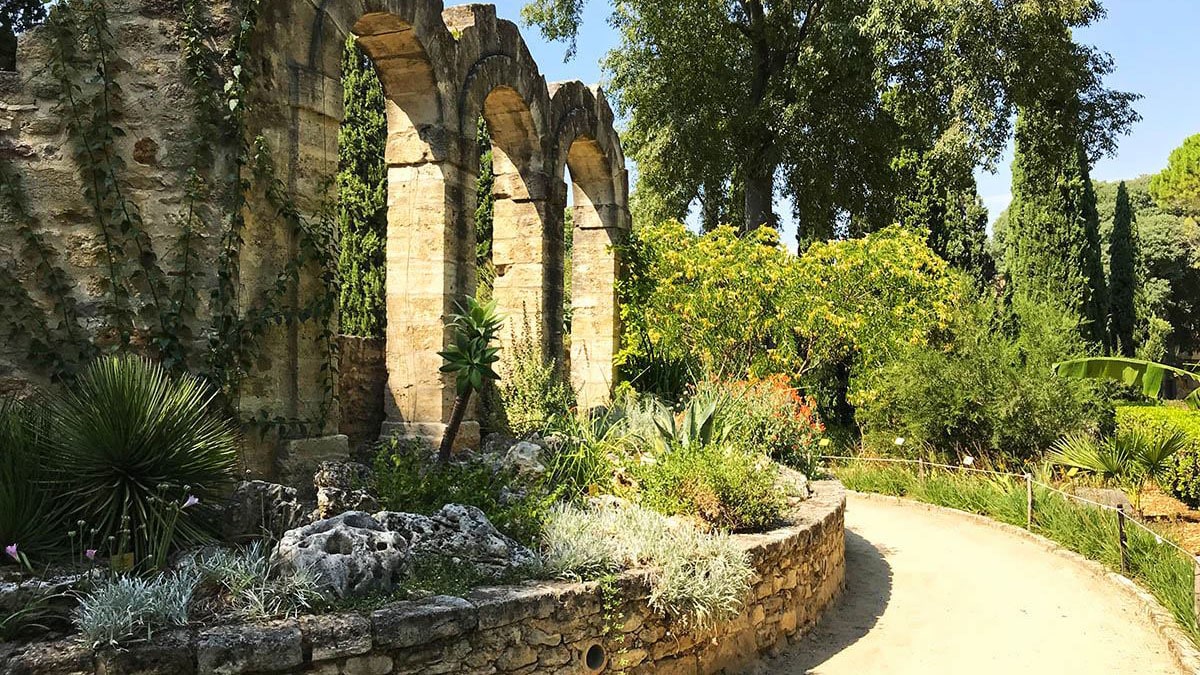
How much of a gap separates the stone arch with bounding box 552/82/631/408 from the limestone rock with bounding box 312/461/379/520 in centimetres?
573

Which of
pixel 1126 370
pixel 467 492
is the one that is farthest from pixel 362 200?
pixel 1126 370

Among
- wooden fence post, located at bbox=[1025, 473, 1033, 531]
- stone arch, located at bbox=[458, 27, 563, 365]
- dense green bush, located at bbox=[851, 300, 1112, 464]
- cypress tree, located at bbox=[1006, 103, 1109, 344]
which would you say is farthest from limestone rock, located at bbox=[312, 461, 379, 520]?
cypress tree, located at bbox=[1006, 103, 1109, 344]

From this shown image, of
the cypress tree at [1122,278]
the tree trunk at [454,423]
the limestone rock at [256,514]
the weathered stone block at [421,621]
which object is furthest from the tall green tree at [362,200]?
the cypress tree at [1122,278]

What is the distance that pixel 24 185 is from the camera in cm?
540

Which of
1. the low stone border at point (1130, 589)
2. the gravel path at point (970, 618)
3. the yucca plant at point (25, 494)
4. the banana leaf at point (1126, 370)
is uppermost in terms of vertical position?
the banana leaf at point (1126, 370)

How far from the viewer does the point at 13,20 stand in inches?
649

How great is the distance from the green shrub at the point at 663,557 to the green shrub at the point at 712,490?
1.91ft

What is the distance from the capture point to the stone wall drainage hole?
180 inches

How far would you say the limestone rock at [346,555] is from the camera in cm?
398

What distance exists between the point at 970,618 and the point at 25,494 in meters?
6.39

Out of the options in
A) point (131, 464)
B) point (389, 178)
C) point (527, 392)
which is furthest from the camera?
point (527, 392)

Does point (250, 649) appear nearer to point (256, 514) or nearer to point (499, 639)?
point (499, 639)

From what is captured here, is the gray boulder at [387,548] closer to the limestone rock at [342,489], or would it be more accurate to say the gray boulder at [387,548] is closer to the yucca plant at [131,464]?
the limestone rock at [342,489]

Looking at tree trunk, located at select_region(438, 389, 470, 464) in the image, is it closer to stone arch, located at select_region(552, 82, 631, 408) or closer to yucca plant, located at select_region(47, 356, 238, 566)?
yucca plant, located at select_region(47, 356, 238, 566)
